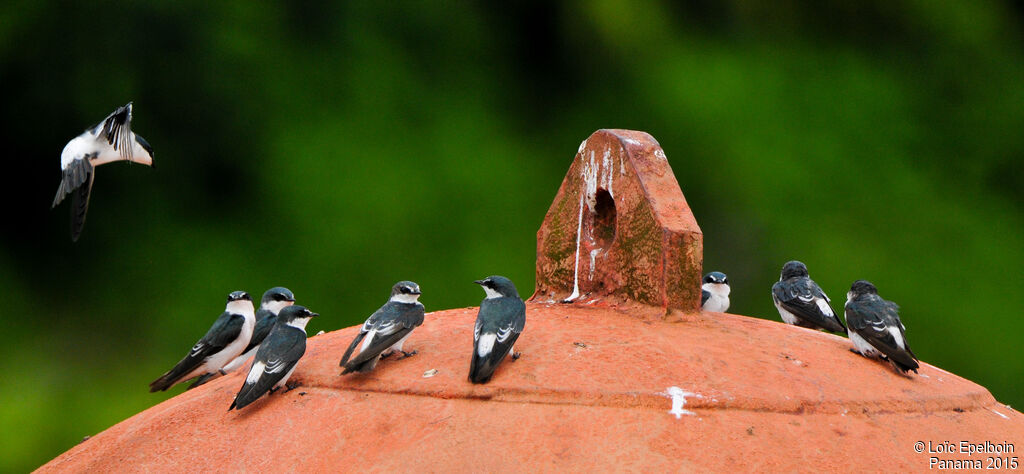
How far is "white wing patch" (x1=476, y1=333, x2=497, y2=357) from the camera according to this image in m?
2.53

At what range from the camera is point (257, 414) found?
273 cm

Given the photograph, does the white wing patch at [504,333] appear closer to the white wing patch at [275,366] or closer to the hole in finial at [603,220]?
the white wing patch at [275,366]

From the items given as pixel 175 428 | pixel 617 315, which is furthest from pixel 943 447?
pixel 175 428

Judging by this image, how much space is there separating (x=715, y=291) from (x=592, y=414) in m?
3.70

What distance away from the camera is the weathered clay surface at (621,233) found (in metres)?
3.11

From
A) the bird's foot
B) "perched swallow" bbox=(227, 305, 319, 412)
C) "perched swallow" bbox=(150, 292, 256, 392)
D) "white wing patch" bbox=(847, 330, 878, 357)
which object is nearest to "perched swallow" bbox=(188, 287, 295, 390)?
"perched swallow" bbox=(150, 292, 256, 392)

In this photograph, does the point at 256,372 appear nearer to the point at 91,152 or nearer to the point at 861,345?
the point at 91,152

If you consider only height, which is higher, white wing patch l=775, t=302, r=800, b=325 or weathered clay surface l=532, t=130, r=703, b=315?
weathered clay surface l=532, t=130, r=703, b=315

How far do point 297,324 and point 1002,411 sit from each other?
2800 millimetres

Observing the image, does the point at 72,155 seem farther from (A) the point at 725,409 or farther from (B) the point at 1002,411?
(B) the point at 1002,411

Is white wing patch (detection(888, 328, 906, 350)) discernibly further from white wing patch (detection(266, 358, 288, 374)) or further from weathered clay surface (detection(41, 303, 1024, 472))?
white wing patch (detection(266, 358, 288, 374))

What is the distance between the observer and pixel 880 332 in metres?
2.96

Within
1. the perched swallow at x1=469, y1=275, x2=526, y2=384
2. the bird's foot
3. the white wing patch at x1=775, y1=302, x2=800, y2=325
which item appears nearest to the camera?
the perched swallow at x1=469, y1=275, x2=526, y2=384

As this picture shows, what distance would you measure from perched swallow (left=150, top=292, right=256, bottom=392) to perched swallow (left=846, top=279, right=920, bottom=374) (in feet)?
10.9
